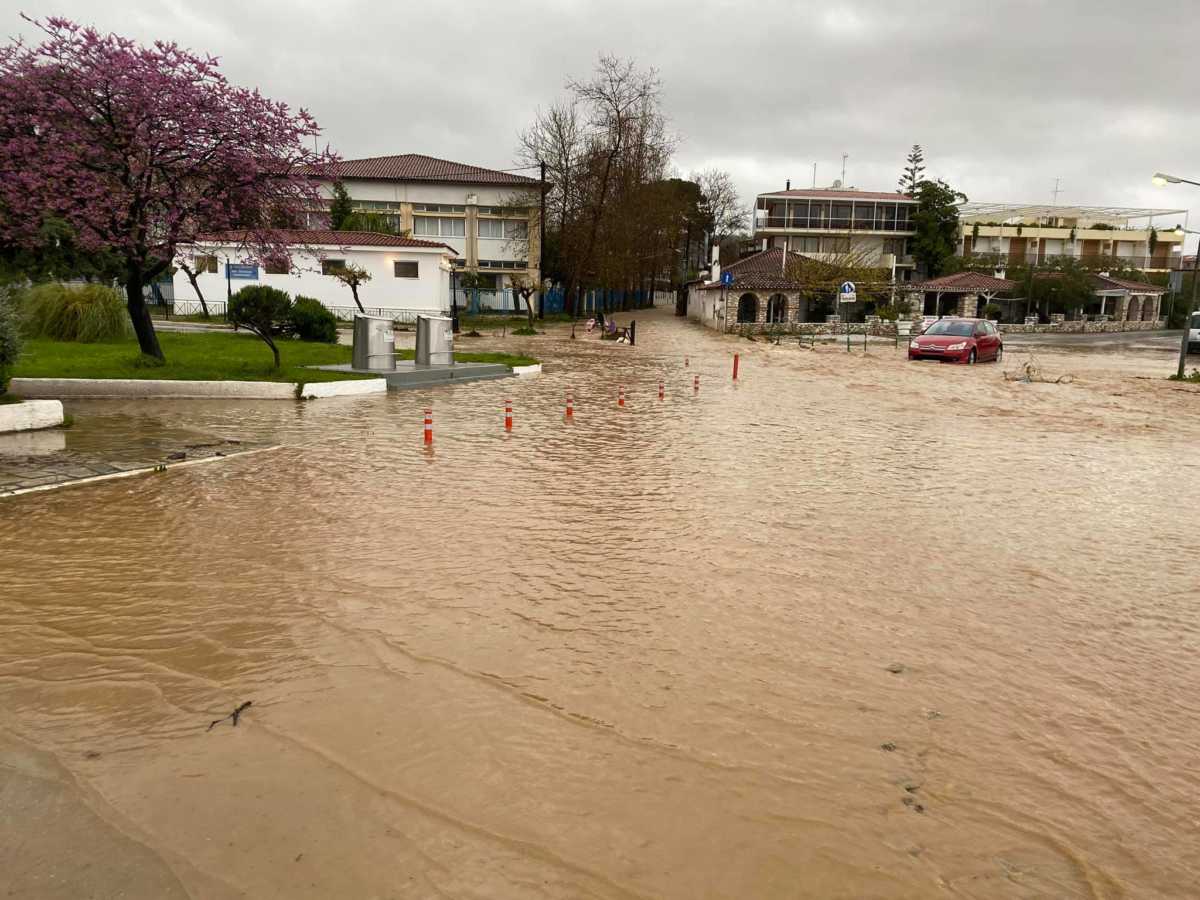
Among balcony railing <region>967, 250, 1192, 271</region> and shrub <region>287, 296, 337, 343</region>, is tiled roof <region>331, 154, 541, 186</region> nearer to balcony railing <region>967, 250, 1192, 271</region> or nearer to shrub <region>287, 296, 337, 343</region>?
shrub <region>287, 296, 337, 343</region>

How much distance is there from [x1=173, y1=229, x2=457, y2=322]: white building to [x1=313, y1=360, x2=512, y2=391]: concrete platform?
855 inches

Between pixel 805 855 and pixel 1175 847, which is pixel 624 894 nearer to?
pixel 805 855

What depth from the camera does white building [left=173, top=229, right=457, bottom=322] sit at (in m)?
42.3

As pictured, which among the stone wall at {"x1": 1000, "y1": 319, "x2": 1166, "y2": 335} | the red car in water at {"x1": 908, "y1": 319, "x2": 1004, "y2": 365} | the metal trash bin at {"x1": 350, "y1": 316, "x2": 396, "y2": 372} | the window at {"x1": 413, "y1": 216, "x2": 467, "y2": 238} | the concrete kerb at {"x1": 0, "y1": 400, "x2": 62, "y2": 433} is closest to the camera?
the concrete kerb at {"x1": 0, "y1": 400, "x2": 62, "y2": 433}

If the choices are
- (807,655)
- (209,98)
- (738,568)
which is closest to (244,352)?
(209,98)

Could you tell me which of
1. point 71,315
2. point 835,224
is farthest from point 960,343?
point 835,224

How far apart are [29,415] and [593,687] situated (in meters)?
10.4

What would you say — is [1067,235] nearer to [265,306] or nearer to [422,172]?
[422,172]

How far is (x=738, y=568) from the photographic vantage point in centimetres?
693

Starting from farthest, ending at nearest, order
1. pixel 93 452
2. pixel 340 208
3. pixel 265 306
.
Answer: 1. pixel 340 208
2. pixel 265 306
3. pixel 93 452

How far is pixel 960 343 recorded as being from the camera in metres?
31.7

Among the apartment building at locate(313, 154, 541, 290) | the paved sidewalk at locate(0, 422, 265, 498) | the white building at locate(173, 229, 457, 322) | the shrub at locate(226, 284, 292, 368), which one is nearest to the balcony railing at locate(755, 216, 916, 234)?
the apartment building at locate(313, 154, 541, 290)

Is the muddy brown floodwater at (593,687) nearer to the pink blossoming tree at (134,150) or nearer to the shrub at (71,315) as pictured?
the pink blossoming tree at (134,150)

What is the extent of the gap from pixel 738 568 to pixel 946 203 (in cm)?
7944
